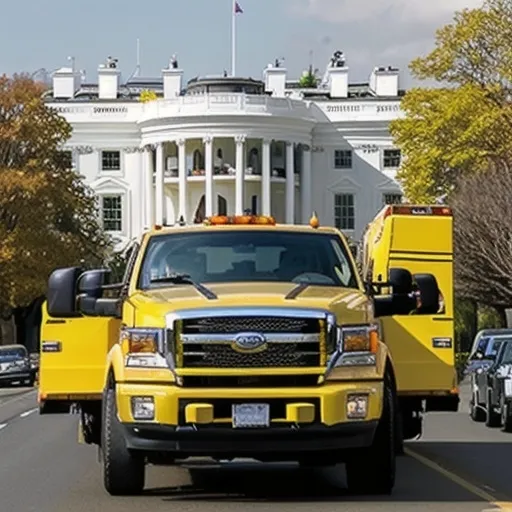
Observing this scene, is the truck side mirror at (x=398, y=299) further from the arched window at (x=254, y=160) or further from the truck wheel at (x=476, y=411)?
the arched window at (x=254, y=160)

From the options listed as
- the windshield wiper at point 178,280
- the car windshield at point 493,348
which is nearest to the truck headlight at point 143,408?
the windshield wiper at point 178,280

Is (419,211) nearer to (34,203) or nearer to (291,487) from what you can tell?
(291,487)

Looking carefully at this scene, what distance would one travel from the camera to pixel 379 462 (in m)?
13.1

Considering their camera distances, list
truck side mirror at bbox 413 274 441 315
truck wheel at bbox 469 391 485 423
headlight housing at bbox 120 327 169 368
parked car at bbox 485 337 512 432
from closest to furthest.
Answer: headlight housing at bbox 120 327 169 368, truck side mirror at bbox 413 274 441 315, parked car at bbox 485 337 512 432, truck wheel at bbox 469 391 485 423

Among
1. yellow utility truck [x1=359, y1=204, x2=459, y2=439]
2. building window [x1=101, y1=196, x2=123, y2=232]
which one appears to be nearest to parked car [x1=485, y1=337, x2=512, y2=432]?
yellow utility truck [x1=359, y1=204, x2=459, y2=439]

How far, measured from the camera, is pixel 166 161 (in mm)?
96938

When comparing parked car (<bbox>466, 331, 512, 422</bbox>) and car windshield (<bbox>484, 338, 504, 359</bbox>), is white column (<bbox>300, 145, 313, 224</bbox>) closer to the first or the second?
car windshield (<bbox>484, 338, 504, 359</bbox>)

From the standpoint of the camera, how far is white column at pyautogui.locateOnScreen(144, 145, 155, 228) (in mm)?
95938

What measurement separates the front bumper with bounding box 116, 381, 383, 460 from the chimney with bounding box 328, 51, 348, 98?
9093 centimetres

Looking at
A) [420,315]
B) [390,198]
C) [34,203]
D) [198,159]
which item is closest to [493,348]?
[420,315]

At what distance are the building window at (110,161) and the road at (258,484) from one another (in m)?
77.4

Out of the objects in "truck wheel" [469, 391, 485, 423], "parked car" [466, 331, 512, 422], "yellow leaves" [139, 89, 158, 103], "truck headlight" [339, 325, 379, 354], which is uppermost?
"yellow leaves" [139, 89, 158, 103]

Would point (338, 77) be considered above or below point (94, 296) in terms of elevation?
above

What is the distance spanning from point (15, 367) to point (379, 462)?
4060 cm
